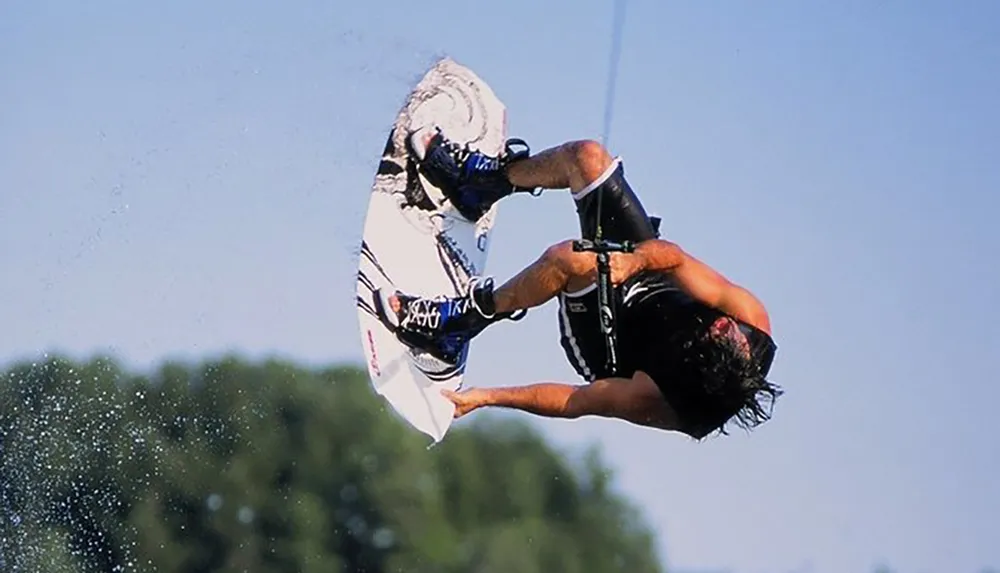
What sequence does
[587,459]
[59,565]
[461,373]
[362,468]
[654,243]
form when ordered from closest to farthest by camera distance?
[654,243]
[461,373]
[59,565]
[587,459]
[362,468]

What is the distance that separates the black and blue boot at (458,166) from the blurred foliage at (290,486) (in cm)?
685

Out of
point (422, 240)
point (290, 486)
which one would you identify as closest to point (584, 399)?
point (422, 240)

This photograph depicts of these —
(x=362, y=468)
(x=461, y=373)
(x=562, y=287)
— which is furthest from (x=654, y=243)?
(x=362, y=468)

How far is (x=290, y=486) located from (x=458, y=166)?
37.8 feet

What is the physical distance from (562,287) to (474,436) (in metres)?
10.7

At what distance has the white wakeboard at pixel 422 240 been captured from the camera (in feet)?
30.9

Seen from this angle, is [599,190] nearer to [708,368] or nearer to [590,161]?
[590,161]

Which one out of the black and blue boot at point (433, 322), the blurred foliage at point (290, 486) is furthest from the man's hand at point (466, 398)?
the blurred foliage at point (290, 486)

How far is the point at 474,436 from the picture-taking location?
19.6 meters

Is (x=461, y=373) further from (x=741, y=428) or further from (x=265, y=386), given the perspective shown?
(x=265, y=386)

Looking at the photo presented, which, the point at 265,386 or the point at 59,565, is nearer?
the point at 59,565

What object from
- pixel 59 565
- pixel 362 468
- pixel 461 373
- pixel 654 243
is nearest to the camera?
pixel 654 243

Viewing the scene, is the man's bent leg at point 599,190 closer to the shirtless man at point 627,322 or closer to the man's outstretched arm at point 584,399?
the shirtless man at point 627,322

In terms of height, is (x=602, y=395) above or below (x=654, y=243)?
below
